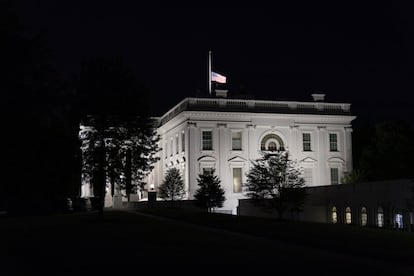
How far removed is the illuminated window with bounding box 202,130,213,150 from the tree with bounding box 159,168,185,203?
20.9ft

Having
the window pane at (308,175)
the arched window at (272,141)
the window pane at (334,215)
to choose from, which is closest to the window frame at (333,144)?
the window pane at (308,175)

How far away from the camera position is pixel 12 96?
55.5 ft

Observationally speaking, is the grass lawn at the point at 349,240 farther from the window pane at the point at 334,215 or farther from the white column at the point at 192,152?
the white column at the point at 192,152

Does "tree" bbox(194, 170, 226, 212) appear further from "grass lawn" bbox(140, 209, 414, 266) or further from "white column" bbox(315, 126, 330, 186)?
"grass lawn" bbox(140, 209, 414, 266)

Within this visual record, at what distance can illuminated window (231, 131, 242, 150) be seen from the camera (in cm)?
7138

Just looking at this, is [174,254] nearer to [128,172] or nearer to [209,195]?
[128,172]

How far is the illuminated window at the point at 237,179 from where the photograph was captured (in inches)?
2778

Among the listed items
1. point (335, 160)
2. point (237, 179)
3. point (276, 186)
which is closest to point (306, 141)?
point (335, 160)

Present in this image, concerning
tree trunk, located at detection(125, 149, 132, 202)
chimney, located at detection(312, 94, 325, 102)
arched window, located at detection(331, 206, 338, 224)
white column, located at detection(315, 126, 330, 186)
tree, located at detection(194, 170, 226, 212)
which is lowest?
arched window, located at detection(331, 206, 338, 224)

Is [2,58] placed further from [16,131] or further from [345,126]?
[345,126]

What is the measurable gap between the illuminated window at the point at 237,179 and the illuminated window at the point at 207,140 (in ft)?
13.4

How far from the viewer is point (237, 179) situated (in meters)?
71.0

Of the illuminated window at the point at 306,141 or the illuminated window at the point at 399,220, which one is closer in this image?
the illuminated window at the point at 399,220

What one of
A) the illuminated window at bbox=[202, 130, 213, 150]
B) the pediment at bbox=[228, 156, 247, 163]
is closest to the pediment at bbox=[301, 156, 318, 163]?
the pediment at bbox=[228, 156, 247, 163]
